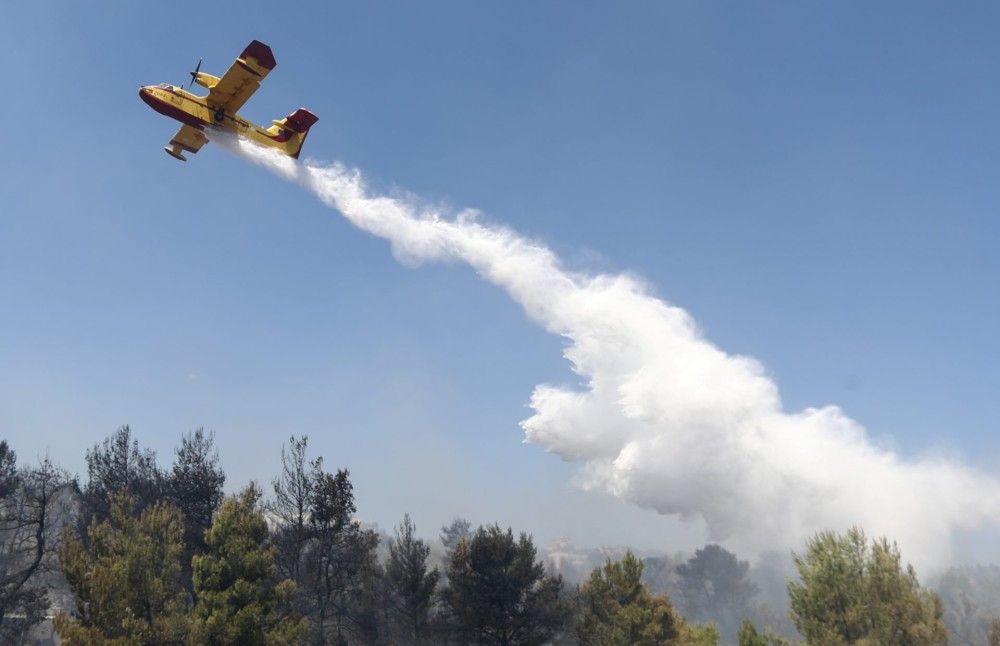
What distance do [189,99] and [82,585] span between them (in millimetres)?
26798

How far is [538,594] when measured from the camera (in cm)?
3475

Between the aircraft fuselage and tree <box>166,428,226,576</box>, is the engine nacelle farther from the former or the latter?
tree <box>166,428,226,576</box>

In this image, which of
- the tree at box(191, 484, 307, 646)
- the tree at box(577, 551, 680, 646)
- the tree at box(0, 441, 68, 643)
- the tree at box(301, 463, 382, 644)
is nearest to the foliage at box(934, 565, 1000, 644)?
the tree at box(577, 551, 680, 646)

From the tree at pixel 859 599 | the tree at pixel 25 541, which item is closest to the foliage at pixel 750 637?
the tree at pixel 859 599

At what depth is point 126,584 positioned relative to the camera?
1758cm

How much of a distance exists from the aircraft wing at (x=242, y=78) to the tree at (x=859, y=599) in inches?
1414

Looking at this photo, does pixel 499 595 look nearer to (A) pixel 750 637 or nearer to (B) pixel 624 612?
(B) pixel 624 612

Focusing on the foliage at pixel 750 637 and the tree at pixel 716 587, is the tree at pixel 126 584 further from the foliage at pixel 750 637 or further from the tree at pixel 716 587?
the tree at pixel 716 587

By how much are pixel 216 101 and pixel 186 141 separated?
3.85 m

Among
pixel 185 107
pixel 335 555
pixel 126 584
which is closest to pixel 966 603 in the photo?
pixel 335 555

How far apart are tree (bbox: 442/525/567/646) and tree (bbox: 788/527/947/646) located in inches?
536

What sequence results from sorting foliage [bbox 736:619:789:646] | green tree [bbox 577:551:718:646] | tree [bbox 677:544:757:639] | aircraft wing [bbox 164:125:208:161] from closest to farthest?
green tree [bbox 577:551:718:646] < foliage [bbox 736:619:789:646] < aircraft wing [bbox 164:125:208:161] < tree [bbox 677:544:757:639]

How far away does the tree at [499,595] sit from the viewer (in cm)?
3288

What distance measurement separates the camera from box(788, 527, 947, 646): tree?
78.1 ft
